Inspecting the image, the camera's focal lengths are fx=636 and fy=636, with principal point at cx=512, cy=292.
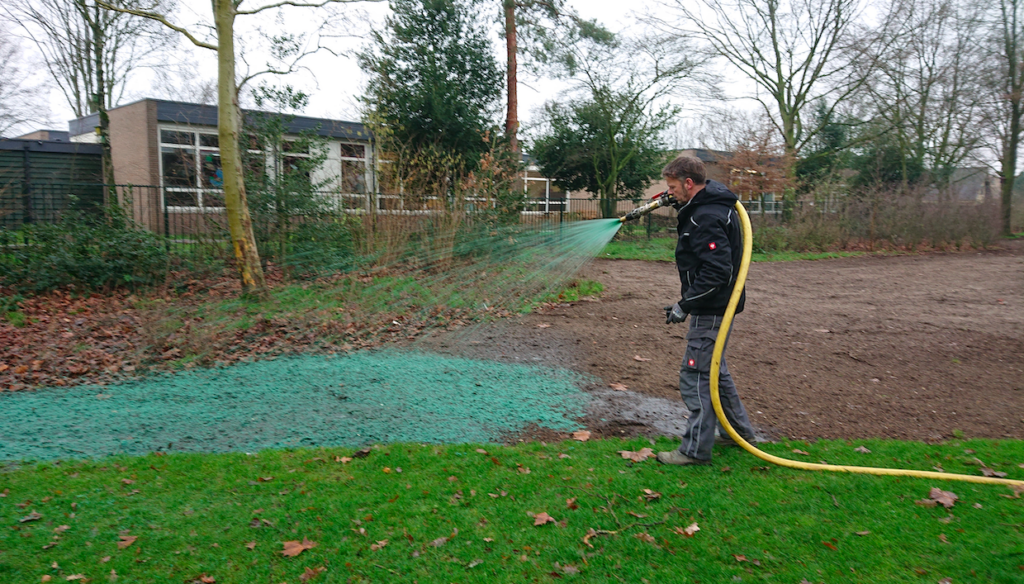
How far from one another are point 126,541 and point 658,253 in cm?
1834

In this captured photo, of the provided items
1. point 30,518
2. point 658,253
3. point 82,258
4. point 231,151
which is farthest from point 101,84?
point 658,253

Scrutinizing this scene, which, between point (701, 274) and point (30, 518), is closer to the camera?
point (30, 518)

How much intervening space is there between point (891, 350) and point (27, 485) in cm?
850

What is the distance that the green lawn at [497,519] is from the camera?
10.4ft

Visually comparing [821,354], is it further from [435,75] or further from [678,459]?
[435,75]

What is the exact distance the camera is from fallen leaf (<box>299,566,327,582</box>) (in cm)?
311

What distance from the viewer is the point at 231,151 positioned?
9672 mm

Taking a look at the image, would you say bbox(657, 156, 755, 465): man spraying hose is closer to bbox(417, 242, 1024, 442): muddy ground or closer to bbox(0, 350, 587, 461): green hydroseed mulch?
bbox(417, 242, 1024, 442): muddy ground

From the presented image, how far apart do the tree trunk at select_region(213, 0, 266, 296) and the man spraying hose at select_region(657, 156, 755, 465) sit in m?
7.62

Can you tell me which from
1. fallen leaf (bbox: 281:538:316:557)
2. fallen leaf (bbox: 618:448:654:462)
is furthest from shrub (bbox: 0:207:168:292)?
fallen leaf (bbox: 618:448:654:462)

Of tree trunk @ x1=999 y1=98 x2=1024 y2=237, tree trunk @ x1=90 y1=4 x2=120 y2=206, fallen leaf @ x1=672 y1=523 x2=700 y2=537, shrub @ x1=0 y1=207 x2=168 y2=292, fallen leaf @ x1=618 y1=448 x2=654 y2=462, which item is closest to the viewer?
fallen leaf @ x1=672 y1=523 x2=700 y2=537

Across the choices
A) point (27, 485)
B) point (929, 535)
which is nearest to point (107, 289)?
point (27, 485)

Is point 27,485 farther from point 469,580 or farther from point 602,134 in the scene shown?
point 602,134

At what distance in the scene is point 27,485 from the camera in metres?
3.98
